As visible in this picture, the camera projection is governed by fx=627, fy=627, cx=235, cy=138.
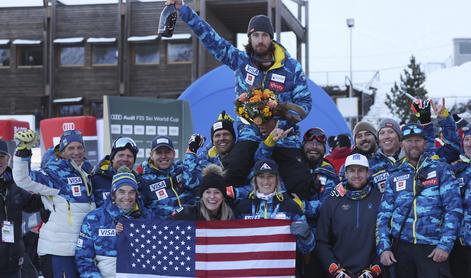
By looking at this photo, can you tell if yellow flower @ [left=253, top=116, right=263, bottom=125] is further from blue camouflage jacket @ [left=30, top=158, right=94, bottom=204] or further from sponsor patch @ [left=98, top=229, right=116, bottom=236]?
blue camouflage jacket @ [left=30, top=158, right=94, bottom=204]

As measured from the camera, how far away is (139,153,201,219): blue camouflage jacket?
612cm

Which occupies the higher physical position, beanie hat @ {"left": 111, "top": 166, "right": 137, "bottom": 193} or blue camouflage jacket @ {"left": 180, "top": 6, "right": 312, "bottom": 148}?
blue camouflage jacket @ {"left": 180, "top": 6, "right": 312, "bottom": 148}

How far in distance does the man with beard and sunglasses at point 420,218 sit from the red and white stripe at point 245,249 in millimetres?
837

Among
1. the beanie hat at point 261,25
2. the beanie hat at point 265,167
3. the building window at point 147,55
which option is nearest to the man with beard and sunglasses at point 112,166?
the beanie hat at point 265,167

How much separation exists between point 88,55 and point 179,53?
182 inches

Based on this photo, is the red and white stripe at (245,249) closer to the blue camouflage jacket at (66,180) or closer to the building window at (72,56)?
the blue camouflage jacket at (66,180)

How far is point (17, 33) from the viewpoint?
30.0 metres

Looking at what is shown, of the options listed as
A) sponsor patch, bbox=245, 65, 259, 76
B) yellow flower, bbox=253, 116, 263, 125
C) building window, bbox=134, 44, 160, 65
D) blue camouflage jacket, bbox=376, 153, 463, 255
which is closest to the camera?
blue camouflage jacket, bbox=376, 153, 463, 255

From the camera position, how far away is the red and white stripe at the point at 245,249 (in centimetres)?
546

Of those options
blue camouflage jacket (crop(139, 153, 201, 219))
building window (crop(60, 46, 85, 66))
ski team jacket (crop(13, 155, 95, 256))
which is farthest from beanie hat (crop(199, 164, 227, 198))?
building window (crop(60, 46, 85, 66))

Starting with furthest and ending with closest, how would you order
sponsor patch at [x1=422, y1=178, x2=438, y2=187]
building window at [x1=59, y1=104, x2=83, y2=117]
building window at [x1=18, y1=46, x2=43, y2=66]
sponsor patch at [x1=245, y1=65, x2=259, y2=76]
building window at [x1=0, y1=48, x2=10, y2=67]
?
building window at [x1=0, y1=48, x2=10, y2=67] < building window at [x1=18, y1=46, x2=43, y2=66] < building window at [x1=59, y1=104, x2=83, y2=117] < sponsor patch at [x1=245, y1=65, x2=259, y2=76] < sponsor patch at [x1=422, y1=178, x2=438, y2=187]

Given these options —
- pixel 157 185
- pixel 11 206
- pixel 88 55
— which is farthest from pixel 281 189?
pixel 88 55

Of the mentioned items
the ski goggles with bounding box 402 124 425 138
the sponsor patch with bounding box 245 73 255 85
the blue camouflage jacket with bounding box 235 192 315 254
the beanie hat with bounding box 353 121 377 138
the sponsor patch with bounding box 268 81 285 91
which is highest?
the sponsor patch with bounding box 245 73 255 85

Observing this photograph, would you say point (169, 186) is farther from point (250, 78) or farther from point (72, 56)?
point (72, 56)
